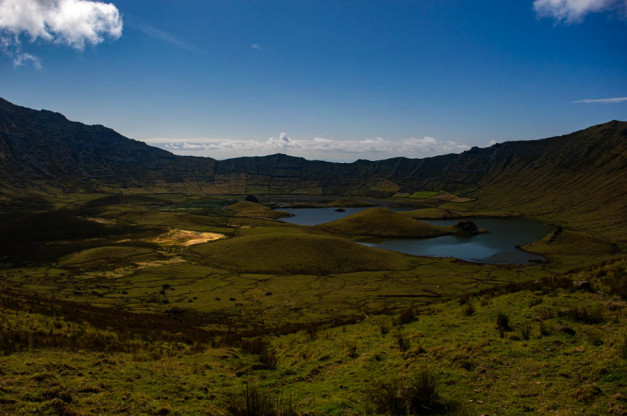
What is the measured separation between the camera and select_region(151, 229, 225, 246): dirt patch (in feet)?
345

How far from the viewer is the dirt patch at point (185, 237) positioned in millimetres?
105125

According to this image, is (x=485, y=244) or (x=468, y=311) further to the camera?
(x=485, y=244)

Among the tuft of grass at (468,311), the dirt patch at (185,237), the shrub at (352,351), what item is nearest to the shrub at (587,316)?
the tuft of grass at (468,311)

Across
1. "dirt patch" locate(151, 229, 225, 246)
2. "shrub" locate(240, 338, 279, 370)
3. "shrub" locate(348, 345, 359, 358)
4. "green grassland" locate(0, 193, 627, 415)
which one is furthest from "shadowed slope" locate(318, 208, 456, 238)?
"shrub" locate(348, 345, 359, 358)

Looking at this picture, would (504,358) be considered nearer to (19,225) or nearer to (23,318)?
(23,318)

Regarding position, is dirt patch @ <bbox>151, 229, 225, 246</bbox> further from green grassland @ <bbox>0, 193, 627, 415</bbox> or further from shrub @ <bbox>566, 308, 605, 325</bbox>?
shrub @ <bbox>566, 308, 605, 325</bbox>

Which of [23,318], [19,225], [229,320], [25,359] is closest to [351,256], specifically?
[229,320]

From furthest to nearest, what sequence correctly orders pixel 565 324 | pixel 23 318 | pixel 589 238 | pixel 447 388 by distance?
1. pixel 589 238
2. pixel 23 318
3. pixel 565 324
4. pixel 447 388

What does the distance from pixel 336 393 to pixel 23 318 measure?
23387mm

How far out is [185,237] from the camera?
11256 centimetres

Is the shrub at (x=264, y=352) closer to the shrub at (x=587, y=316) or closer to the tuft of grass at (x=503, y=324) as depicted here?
the tuft of grass at (x=503, y=324)

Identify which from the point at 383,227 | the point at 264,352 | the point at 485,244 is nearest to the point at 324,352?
the point at 264,352

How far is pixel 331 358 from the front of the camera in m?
17.6

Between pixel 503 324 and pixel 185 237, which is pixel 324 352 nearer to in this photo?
pixel 503 324
